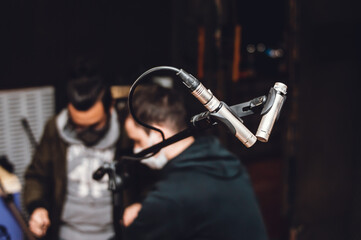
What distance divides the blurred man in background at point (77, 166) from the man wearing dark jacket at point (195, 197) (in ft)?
1.67

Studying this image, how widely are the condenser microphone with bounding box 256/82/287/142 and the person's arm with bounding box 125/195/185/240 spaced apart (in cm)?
83

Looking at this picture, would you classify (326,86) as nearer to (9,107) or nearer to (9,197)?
(9,197)

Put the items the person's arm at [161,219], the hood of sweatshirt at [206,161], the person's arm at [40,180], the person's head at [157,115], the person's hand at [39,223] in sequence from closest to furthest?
the person's arm at [161,219] → the hood of sweatshirt at [206,161] → the person's head at [157,115] → the person's hand at [39,223] → the person's arm at [40,180]

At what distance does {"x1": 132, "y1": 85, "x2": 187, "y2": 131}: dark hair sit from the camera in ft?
6.55

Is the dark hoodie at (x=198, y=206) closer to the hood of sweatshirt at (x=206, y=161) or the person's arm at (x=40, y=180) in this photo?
the hood of sweatshirt at (x=206, y=161)

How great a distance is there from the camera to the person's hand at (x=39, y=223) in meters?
2.36

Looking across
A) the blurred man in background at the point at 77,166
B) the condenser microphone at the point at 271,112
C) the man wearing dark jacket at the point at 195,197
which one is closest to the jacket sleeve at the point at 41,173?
the blurred man in background at the point at 77,166

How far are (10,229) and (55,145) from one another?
0.58 metres

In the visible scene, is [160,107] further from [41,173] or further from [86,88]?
Result: [41,173]

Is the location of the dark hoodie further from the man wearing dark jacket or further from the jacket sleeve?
the jacket sleeve

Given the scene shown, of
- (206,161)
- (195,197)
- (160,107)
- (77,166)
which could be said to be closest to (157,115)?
(160,107)

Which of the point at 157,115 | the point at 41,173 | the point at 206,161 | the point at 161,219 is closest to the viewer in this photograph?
the point at 161,219

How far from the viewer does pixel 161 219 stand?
5.69 ft

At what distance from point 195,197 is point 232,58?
1.91m
